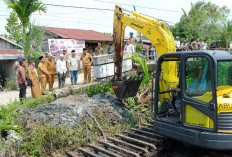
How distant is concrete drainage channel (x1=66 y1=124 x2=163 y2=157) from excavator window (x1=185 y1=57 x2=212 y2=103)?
1541mm

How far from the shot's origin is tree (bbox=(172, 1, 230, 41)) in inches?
810

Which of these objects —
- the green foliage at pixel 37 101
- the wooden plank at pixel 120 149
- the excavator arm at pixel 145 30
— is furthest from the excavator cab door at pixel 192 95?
the green foliage at pixel 37 101

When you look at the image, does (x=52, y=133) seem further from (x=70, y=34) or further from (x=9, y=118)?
(x=70, y=34)

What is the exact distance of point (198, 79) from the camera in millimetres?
3998

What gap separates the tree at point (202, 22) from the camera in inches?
810

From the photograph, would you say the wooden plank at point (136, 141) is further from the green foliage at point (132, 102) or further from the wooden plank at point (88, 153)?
the green foliage at point (132, 102)

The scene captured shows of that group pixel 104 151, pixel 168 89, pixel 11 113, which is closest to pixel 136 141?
pixel 104 151

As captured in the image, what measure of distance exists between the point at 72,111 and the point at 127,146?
1.76m

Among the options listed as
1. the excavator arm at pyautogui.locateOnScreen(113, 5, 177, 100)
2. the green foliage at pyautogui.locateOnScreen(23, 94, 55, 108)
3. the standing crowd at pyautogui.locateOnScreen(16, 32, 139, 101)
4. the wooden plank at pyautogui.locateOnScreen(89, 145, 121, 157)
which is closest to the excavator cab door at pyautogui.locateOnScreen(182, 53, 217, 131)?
the excavator arm at pyautogui.locateOnScreen(113, 5, 177, 100)

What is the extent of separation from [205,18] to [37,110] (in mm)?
19315

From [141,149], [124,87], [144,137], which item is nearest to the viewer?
[141,149]

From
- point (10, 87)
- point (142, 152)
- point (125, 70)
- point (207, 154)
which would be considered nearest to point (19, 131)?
point (142, 152)

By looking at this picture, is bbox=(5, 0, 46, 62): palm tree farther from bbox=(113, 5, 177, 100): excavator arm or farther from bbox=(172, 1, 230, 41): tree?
bbox=(172, 1, 230, 41): tree

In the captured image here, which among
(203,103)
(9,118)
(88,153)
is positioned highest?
(203,103)
